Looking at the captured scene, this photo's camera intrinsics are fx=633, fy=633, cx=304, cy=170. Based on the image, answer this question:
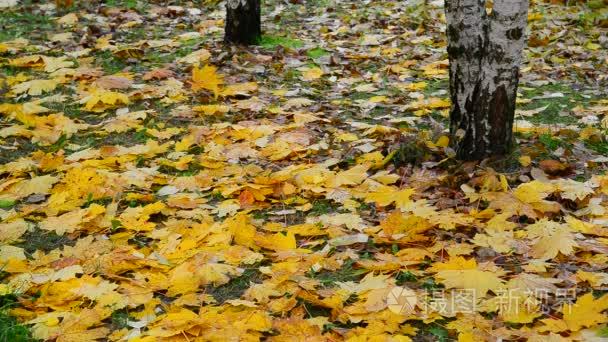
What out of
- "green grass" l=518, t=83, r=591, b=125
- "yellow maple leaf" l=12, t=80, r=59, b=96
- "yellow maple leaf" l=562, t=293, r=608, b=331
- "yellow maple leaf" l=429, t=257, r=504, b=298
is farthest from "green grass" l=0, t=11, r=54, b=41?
"yellow maple leaf" l=562, t=293, r=608, b=331

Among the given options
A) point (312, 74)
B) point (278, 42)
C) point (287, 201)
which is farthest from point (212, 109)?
point (278, 42)

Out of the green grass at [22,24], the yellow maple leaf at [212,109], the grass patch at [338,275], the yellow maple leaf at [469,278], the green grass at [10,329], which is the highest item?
the green grass at [22,24]

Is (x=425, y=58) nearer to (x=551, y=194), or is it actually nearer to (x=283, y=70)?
(x=283, y=70)

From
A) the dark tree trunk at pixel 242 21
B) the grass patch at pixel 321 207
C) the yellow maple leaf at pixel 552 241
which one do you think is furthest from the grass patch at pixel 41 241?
the dark tree trunk at pixel 242 21

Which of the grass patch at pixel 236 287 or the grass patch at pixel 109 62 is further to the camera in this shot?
the grass patch at pixel 109 62

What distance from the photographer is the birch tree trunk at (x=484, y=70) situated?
10.7 ft

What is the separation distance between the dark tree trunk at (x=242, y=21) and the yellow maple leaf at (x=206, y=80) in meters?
1.00

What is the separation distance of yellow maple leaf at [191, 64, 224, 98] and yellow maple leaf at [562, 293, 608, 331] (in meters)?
3.31

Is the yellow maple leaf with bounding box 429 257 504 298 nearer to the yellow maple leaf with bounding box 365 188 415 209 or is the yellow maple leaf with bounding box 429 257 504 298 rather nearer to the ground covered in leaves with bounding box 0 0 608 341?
the ground covered in leaves with bounding box 0 0 608 341

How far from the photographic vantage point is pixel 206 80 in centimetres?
503

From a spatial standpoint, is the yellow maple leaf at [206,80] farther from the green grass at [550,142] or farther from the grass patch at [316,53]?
the green grass at [550,142]

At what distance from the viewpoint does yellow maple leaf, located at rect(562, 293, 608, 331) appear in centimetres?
217

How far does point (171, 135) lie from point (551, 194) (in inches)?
94.6

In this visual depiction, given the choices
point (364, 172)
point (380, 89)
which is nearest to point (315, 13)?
point (380, 89)
